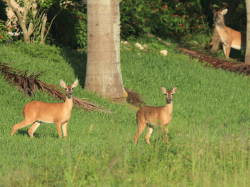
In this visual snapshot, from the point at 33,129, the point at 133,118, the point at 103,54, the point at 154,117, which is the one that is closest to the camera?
the point at 154,117

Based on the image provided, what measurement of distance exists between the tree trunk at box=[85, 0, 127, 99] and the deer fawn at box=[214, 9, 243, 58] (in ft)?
28.3

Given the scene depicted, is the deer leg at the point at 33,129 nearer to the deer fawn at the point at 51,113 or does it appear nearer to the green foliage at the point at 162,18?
the deer fawn at the point at 51,113

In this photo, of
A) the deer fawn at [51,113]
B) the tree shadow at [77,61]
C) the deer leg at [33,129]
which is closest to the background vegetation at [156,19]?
the tree shadow at [77,61]

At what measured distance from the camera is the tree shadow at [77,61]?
22638mm

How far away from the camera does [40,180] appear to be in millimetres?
11781

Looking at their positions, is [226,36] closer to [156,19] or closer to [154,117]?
[156,19]

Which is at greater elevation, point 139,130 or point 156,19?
point 156,19

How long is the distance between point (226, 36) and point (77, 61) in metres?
7.18

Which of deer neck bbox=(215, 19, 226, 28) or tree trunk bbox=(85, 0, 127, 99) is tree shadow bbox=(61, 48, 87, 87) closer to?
tree trunk bbox=(85, 0, 127, 99)

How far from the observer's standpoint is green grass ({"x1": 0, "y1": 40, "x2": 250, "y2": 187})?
11984 mm

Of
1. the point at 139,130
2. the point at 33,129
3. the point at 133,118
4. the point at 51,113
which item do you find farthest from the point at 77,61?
the point at 139,130

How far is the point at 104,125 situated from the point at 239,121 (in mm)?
3733

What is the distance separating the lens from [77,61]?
2419 cm

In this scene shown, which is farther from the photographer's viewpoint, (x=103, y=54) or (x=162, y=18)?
(x=162, y=18)
